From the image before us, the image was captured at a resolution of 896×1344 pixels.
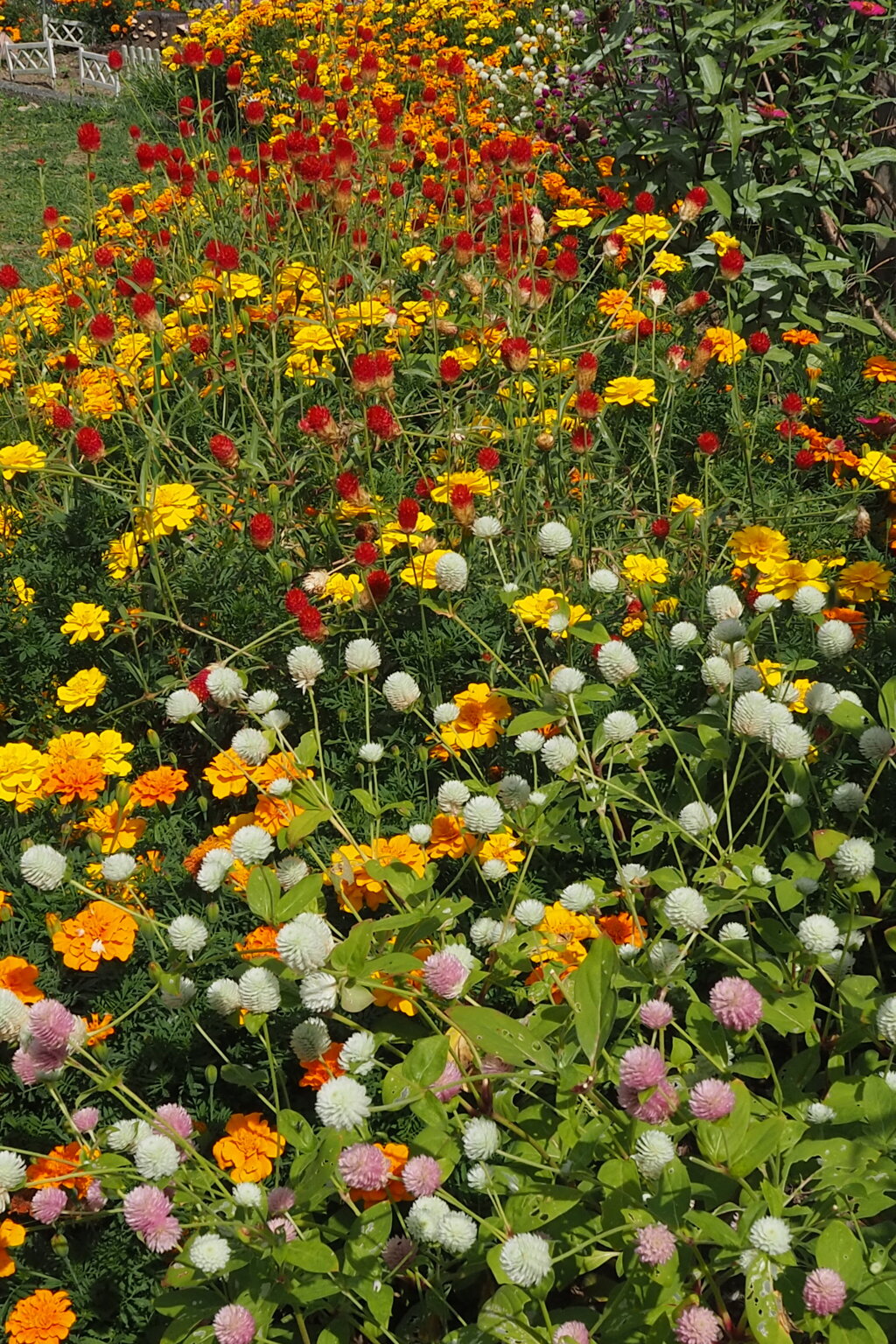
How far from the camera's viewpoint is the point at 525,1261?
1.07 m

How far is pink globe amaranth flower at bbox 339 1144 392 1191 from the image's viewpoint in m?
1.15

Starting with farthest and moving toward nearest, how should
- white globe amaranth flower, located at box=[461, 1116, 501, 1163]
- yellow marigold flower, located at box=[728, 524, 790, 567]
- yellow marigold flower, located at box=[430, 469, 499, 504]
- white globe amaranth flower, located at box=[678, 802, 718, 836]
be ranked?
yellow marigold flower, located at box=[430, 469, 499, 504], yellow marigold flower, located at box=[728, 524, 790, 567], white globe amaranth flower, located at box=[678, 802, 718, 836], white globe amaranth flower, located at box=[461, 1116, 501, 1163]

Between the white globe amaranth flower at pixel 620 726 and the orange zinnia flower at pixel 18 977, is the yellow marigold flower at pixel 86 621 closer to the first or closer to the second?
the orange zinnia flower at pixel 18 977

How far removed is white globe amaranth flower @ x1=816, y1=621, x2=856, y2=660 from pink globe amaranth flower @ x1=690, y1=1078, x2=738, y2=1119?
0.77m

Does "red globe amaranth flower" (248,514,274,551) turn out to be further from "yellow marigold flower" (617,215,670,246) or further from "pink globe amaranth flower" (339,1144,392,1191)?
"yellow marigold flower" (617,215,670,246)

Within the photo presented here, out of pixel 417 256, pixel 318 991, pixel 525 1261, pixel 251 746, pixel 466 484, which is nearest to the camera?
pixel 525 1261

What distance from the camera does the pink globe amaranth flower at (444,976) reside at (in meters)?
1.25

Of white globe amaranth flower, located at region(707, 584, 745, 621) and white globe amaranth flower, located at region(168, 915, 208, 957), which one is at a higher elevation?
white globe amaranth flower, located at region(707, 584, 745, 621)

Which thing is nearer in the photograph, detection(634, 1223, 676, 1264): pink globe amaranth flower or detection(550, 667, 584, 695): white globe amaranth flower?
detection(634, 1223, 676, 1264): pink globe amaranth flower

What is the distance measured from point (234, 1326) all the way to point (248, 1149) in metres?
0.31

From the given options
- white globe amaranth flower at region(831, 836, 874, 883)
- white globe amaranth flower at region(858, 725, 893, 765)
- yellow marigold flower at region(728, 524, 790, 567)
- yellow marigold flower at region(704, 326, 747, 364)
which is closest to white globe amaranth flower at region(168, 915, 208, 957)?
white globe amaranth flower at region(831, 836, 874, 883)

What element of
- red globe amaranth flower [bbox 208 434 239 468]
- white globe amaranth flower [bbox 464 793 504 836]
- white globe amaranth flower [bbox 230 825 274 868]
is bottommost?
white globe amaranth flower [bbox 464 793 504 836]

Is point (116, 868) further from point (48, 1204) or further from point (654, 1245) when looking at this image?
point (654, 1245)

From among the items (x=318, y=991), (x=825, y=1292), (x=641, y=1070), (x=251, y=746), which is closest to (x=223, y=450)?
(x=251, y=746)
